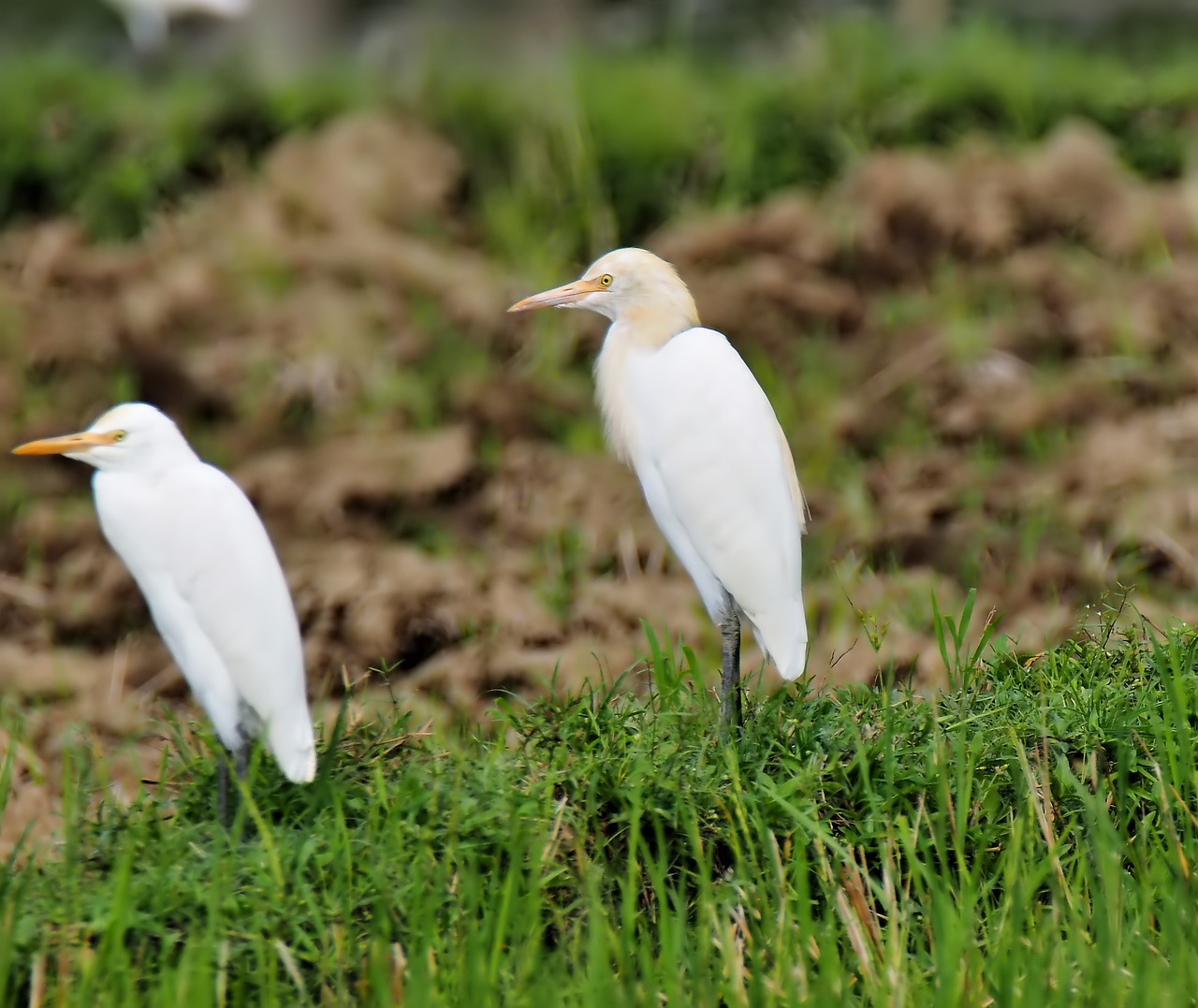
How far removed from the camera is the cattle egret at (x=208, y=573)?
108 inches

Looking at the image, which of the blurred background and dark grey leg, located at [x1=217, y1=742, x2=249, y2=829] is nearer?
dark grey leg, located at [x1=217, y1=742, x2=249, y2=829]

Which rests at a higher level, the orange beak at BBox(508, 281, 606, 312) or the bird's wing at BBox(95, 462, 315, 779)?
the orange beak at BBox(508, 281, 606, 312)

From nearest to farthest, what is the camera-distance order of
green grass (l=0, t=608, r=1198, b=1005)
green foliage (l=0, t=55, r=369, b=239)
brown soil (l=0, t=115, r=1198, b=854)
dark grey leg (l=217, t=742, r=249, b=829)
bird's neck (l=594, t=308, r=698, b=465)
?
green grass (l=0, t=608, r=1198, b=1005) → dark grey leg (l=217, t=742, r=249, b=829) → bird's neck (l=594, t=308, r=698, b=465) → brown soil (l=0, t=115, r=1198, b=854) → green foliage (l=0, t=55, r=369, b=239)

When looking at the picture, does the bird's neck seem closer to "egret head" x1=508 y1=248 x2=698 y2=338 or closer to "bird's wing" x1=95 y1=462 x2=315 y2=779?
"egret head" x1=508 y1=248 x2=698 y2=338

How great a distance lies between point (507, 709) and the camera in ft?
10.4

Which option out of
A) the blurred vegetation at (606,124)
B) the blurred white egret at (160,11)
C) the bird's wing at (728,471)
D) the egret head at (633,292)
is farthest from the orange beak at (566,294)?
the blurred white egret at (160,11)

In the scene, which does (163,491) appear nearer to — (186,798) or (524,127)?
(186,798)

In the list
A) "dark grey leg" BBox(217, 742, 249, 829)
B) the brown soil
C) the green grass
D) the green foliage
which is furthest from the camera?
the green foliage

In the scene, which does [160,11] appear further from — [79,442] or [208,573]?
[208,573]

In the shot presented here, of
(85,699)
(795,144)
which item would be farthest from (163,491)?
(795,144)

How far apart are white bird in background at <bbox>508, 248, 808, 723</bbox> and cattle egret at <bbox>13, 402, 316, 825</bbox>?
0.71 m

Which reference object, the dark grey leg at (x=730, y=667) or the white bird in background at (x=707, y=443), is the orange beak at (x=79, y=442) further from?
the dark grey leg at (x=730, y=667)

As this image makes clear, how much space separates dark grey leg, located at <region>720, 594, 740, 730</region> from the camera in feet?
10.1

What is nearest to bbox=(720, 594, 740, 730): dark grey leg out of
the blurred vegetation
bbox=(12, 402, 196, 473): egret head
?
bbox=(12, 402, 196, 473): egret head
